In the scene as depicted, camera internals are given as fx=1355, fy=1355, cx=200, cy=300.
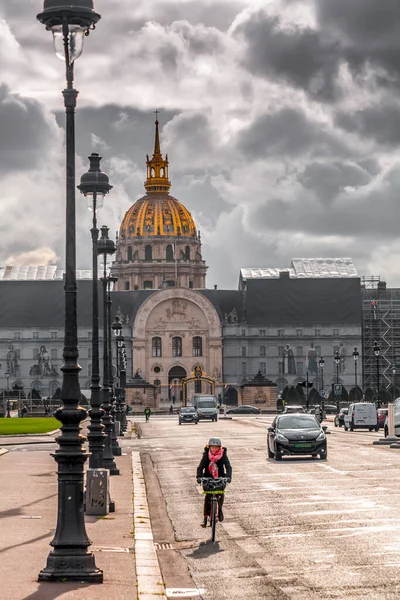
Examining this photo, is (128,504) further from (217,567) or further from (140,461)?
(140,461)

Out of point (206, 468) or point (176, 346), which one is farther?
point (176, 346)

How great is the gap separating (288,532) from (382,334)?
162575mm

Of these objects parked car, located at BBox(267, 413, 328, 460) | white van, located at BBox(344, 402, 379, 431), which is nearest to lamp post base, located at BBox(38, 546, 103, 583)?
parked car, located at BBox(267, 413, 328, 460)

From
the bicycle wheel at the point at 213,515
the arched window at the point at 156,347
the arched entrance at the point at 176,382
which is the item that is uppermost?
the arched window at the point at 156,347

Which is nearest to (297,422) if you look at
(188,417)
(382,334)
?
(188,417)

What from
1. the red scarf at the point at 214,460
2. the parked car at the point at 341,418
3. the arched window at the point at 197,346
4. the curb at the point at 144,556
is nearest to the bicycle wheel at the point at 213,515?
the red scarf at the point at 214,460

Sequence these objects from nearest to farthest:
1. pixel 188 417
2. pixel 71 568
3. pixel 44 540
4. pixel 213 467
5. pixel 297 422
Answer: pixel 71 568 < pixel 44 540 < pixel 213 467 < pixel 297 422 < pixel 188 417

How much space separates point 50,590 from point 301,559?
417cm

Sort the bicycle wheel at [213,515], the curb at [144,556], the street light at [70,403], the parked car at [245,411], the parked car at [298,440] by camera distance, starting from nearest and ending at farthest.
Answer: the curb at [144,556], the street light at [70,403], the bicycle wheel at [213,515], the parked car at [298,440], the parked car at [245,411]

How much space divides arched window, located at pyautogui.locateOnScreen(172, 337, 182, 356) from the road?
149 m

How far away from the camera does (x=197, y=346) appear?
617 feet

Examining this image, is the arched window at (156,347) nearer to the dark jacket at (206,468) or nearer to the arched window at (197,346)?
the arched window at (197,346)

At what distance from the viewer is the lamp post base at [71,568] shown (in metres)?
14.9

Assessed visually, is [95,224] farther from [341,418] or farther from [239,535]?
[341,418]
